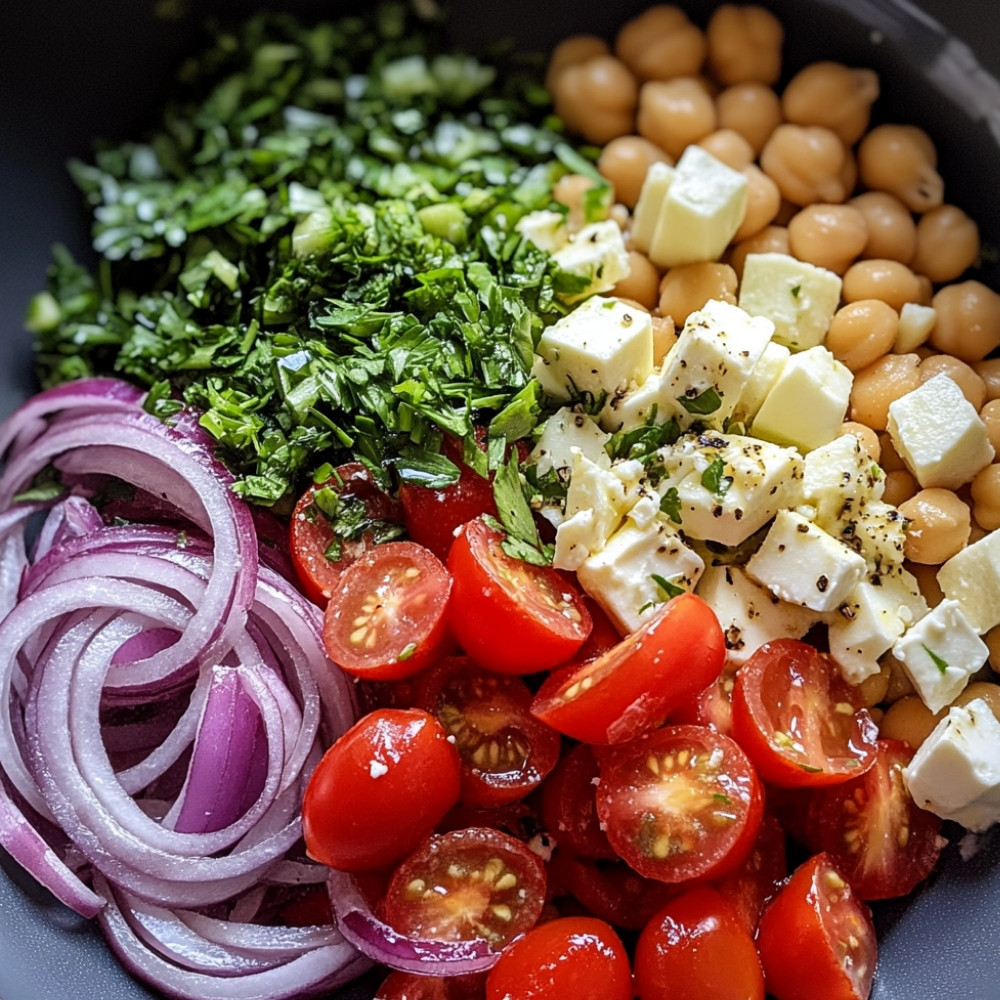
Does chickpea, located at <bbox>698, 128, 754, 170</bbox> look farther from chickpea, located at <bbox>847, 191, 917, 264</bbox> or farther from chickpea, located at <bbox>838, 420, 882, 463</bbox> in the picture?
chickpea, located at <bbox>838, 420, 882, 463</bbox>

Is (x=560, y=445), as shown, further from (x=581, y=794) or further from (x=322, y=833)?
(x=322, y=833)

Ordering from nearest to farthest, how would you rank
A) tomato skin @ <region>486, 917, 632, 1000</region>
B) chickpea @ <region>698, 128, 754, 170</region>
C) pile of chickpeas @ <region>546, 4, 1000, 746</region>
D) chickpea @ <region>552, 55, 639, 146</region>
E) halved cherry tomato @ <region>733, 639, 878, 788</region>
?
tomato skin @ <region>486, 917, 632, 1000</region> → halved cherry tomato @ <region>733, 639, 878, 788</region> → pile of chickpeas @ <region>546, 4, 1000, 746</region> → chickpea @ <region>698, 128, 754, 170</region> → chickpea @ <region>552, 55, 639, 146</region>

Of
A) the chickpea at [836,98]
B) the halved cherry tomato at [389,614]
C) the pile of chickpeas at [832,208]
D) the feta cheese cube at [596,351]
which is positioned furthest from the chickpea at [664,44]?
the halved cherry tomato at [389,614]

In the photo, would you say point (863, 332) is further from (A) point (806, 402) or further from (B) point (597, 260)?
(B) point (597, 260)

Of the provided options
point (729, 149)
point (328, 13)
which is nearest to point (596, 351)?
point (729, 149)

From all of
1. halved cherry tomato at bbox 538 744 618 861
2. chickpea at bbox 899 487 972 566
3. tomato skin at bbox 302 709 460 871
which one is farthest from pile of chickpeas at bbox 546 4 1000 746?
tomato skin at bbox 302 709 460 871
